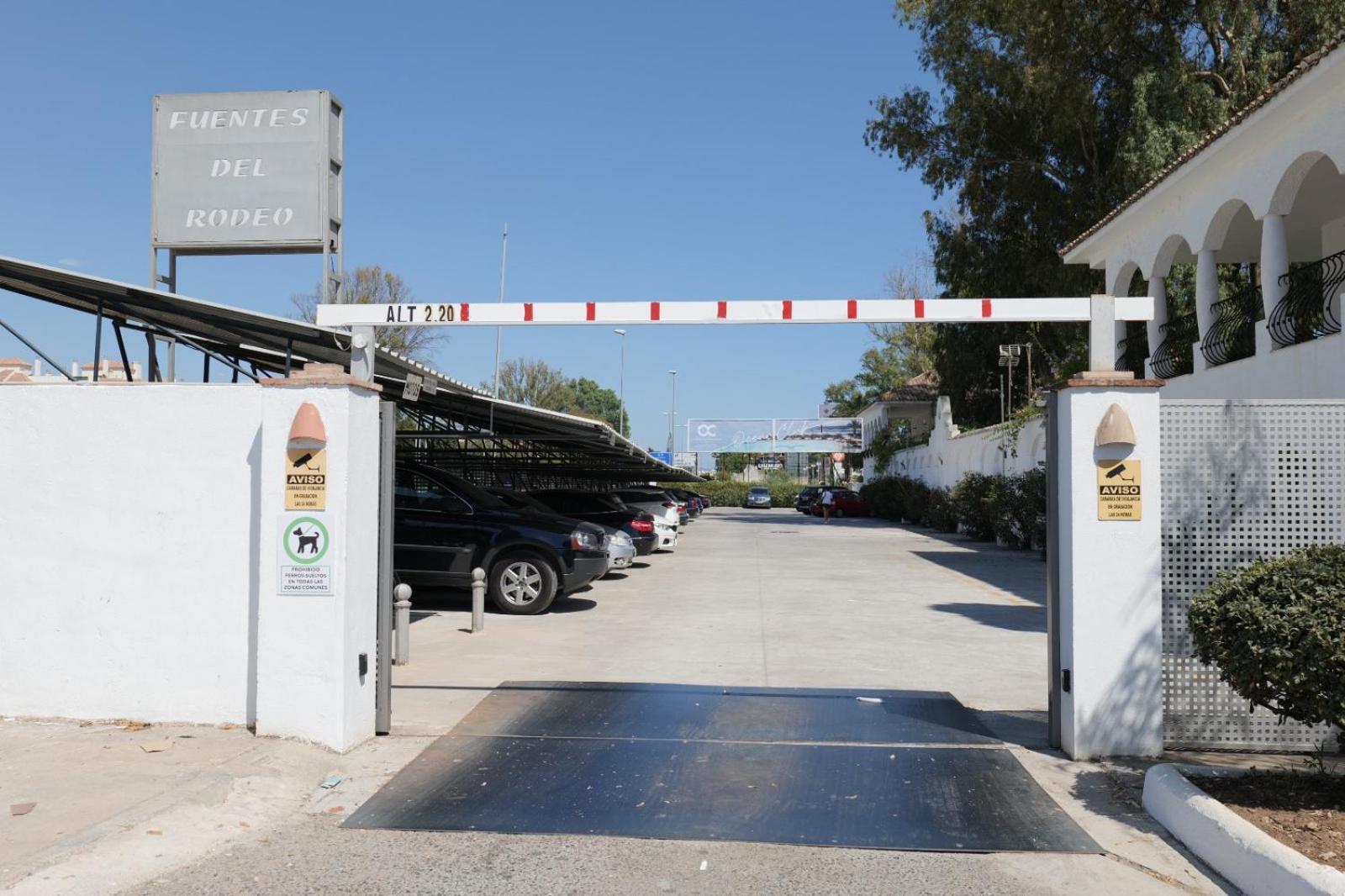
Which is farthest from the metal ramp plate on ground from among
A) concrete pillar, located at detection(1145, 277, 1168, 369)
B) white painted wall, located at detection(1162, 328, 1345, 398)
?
concrete pillar, located at detection(1145, 277, 1168, 369)

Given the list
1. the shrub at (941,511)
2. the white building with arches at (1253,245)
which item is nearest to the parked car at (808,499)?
the shrub at (941,511)

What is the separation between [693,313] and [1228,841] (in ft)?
13.7

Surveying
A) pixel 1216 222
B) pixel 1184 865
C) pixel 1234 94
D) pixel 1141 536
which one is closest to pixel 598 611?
pixel 1141 536

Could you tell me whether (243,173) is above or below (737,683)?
above

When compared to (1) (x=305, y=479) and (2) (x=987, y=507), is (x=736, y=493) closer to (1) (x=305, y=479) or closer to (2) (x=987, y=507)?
(2) (x=987, y=507)

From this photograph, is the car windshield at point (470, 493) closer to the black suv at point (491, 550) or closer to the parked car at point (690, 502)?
the black suv at point (491, 550)

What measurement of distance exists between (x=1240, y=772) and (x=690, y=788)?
9.99ft

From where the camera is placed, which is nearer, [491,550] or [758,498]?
[491,550]

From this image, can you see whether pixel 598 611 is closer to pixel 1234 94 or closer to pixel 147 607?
pixel 147 607

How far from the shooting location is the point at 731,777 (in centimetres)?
613

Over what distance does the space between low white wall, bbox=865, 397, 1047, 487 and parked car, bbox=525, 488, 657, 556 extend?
7.83 m

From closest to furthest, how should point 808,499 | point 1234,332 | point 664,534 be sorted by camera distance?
point 1234,332
point 664,534
point 808,499

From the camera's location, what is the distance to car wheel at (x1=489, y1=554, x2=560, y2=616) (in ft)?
43.0

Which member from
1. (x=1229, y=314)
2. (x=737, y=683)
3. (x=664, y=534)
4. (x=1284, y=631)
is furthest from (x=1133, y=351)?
(x=1284, y=631)
